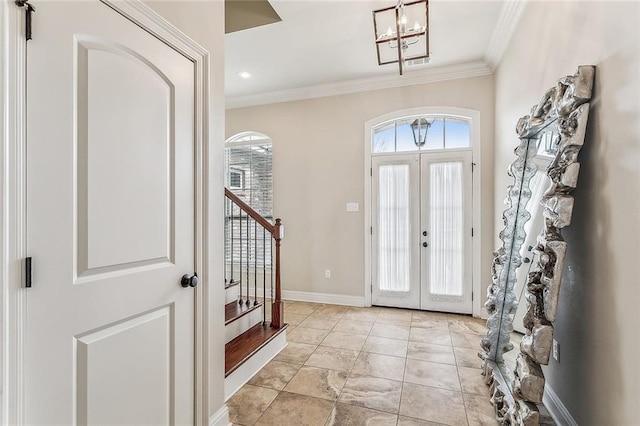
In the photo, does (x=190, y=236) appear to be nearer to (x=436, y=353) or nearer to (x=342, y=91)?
(x=436, y=353)

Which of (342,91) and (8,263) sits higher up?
(342,91)

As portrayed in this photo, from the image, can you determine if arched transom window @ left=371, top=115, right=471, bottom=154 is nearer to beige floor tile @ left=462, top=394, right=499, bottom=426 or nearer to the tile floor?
the tile floor

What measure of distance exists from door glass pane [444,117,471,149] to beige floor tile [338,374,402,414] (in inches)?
117

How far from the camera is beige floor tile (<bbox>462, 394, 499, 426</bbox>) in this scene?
6.30 ft

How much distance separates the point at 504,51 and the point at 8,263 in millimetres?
4122

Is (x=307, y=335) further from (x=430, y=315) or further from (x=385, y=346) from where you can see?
(x=430, y=315)

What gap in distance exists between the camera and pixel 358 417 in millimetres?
1963

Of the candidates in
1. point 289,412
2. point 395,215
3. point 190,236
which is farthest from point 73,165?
point 395,215

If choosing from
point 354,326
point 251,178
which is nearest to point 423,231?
point 354,326

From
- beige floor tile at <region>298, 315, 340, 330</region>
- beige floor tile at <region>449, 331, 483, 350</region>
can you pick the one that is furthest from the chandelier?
beige floor tile at <region>298, 315, 340, 330</region>

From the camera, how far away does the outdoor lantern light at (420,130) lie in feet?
13.4

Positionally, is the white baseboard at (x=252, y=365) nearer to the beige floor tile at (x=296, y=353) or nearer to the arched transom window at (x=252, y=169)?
the beige floor tile at (x=296, y=353)

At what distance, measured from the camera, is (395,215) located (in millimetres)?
4180

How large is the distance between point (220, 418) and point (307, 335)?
156cm
